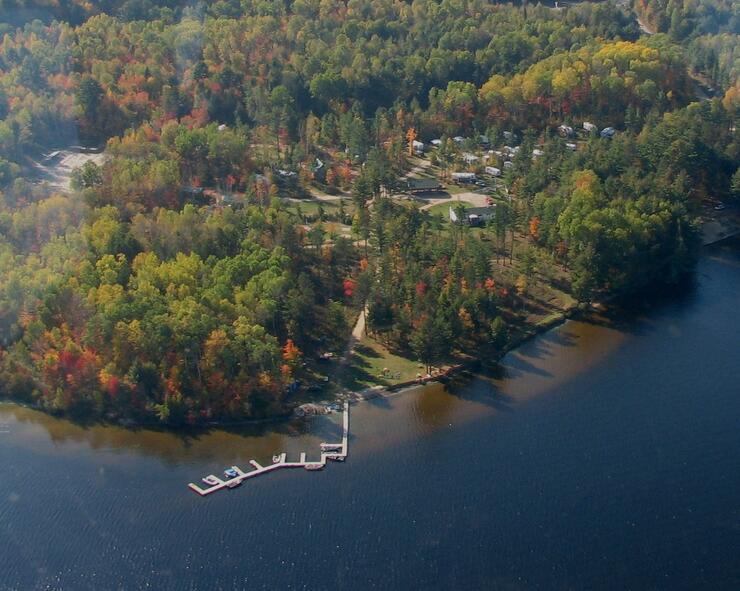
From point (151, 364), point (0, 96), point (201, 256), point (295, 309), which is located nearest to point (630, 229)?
point (295, 309)

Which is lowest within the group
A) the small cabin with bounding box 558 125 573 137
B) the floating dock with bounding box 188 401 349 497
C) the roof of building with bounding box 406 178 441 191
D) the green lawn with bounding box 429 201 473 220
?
the floating dock with bounding box 188 401 349 497

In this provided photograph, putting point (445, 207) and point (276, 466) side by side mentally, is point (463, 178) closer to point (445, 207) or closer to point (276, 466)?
point (445, 207)

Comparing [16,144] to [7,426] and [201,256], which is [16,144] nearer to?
[201,256]

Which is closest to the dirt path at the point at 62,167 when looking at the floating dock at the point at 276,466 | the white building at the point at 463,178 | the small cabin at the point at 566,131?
the white building at the point at 463,178

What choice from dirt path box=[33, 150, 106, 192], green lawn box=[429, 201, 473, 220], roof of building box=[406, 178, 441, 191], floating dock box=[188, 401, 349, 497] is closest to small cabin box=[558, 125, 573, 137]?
roof of building box=[406, 178, 441, 191]

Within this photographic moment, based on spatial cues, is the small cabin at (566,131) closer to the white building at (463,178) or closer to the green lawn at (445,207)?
the white building at (463,178)

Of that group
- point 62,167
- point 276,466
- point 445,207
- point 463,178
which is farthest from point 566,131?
point 276,466

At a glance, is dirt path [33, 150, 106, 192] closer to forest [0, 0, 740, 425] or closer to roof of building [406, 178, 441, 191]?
forest [0, 0, 740, 425]
